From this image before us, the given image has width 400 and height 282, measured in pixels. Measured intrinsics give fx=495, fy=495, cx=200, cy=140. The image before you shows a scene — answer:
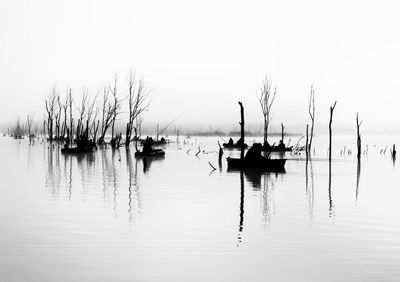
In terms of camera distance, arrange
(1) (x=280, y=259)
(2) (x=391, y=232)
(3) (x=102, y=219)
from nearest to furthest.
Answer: (1) (x=280, y=259) < (2) (x=391, y=232) < (3) (x=102, y=219)

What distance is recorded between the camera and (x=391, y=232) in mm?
11641

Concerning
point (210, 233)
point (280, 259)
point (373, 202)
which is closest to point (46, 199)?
point (210, 233)

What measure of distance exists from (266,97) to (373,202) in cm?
4952

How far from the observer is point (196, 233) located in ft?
35.8

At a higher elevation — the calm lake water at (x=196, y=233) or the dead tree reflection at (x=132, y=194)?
the dead tree reflection at (x=132, y=194)

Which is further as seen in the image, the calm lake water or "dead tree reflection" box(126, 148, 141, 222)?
"dead tree reflection" box(126, 148, 141, 222)

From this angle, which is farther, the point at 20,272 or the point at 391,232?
the point at 391,232

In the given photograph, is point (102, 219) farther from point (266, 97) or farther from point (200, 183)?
point (266, 97)

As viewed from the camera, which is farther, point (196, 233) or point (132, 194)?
point (132, 194)

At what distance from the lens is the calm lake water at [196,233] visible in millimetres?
7855

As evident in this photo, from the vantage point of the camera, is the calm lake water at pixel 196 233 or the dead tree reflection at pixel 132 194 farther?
the dead tree reflection at pixel 132 194

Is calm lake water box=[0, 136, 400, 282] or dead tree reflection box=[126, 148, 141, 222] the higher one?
dead tree reflection box=[126, 148, 141, 222]

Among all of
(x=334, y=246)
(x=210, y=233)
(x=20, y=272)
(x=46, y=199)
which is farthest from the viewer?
(x=46, y=199)

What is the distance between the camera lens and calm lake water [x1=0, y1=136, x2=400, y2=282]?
786cm
